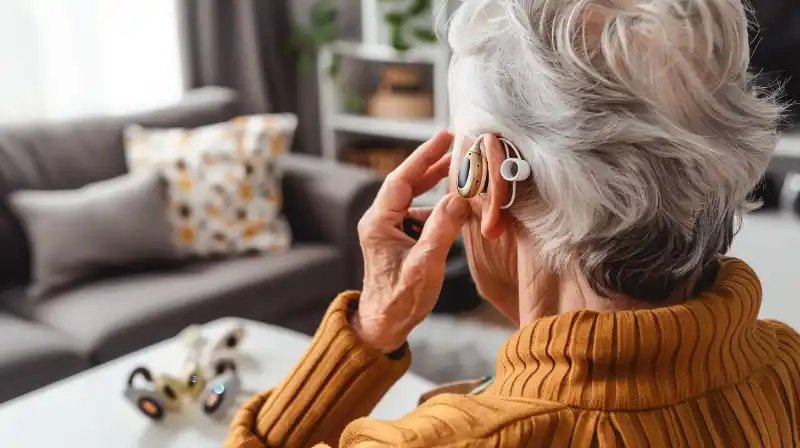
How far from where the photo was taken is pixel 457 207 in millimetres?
836

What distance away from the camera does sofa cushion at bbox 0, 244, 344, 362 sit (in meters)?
1.98

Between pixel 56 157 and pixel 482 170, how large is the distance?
6.81 ft

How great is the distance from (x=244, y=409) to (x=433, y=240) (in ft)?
1.17

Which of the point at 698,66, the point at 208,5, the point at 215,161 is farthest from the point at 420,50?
the point at 698,66

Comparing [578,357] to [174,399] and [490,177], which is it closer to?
[490,177]

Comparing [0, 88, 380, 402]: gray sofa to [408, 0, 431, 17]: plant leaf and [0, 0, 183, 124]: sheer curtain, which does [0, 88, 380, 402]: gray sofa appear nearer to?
[0, 0, 183, 124]: sheer curtain

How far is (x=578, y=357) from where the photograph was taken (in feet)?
2.20

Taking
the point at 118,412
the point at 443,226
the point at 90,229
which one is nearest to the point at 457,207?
the point at 443,226

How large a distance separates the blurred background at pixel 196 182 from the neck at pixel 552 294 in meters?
1.12

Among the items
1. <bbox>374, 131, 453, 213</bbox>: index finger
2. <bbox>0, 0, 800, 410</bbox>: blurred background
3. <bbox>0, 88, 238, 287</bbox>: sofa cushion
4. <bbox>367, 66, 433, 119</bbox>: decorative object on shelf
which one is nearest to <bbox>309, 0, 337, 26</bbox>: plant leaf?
<bbox>0, 0, 800, 410</bbox>: blurred background

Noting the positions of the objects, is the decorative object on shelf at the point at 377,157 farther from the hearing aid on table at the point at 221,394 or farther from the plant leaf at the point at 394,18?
the hearing aid on table at the point at 221,394

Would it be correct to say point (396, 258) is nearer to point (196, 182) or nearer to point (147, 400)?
point (147, 400)

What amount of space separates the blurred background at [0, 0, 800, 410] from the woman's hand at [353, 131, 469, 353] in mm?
989

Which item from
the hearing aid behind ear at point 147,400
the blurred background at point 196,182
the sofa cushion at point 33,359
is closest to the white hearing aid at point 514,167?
the hearing aid behind ear at point 147,400
